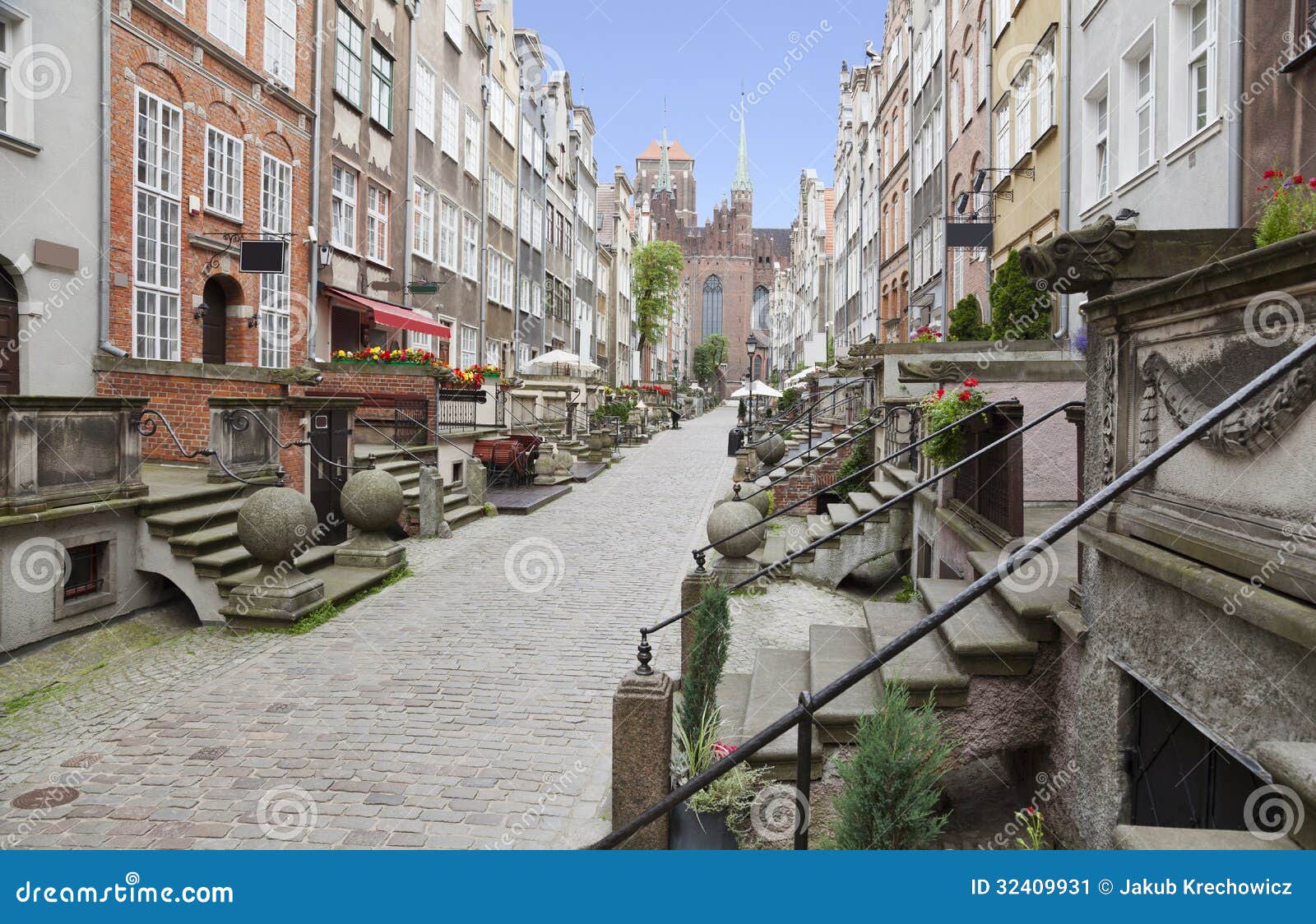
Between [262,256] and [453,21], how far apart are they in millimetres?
14742

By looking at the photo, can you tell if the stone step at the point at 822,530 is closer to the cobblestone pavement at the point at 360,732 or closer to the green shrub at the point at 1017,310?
the cobblestone pavement at the point at 360,732

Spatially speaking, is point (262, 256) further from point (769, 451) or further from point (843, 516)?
point (843, 516)

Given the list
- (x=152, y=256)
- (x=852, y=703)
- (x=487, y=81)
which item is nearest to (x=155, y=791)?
(x=852, y=703)

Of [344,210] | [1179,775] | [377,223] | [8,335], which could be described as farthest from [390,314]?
[1179,775]

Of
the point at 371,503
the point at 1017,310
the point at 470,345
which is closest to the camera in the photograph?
the point at 371,503

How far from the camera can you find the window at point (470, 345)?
93.8ft

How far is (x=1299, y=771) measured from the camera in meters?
2.26

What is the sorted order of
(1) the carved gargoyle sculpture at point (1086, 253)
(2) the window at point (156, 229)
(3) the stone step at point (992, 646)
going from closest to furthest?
(1) the carved gargoyle sculpture at point (1086, 253), (3) the stone step at point (992, 646), (2) the window at point (156, 229)

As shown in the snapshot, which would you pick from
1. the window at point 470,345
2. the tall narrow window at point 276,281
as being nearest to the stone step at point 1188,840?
the tall narrow window at point 276,281

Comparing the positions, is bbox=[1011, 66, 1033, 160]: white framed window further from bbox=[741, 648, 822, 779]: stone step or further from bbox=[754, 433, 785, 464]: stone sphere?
bbox=[741, 648, 822, 779]: stone step

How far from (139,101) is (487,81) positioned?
17871 mm

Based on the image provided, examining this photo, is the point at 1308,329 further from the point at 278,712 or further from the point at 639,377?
the point at 639,377

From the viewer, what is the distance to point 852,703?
5059 millimetres

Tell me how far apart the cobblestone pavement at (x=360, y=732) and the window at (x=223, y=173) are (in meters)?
9.31
